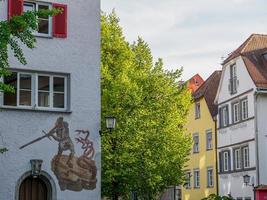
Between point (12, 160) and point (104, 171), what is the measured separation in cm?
737

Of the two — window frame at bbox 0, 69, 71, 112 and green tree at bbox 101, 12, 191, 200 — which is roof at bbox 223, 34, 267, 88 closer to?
green tree at bbox 101, 12, 191, 200

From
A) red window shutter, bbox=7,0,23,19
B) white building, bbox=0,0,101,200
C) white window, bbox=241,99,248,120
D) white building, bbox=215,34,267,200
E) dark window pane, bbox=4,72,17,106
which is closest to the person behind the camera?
white building, bbox=0,0,101,200

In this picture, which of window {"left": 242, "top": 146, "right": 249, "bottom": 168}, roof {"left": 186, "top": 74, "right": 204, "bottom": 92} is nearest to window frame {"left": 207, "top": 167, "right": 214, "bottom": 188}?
window {"left": 242, "top": 146, "right": 249, "bottom": 168}

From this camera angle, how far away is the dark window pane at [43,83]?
23.8 m

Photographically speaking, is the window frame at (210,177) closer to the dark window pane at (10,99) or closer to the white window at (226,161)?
the white window at (226,161)

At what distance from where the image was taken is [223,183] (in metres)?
47.8

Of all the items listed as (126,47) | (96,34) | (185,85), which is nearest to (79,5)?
(96,34)

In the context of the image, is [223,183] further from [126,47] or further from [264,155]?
[126,47]

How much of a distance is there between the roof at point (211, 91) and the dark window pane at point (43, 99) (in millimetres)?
29541

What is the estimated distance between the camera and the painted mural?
930 inches

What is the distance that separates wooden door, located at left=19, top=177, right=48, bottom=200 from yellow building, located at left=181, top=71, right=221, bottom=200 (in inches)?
1104

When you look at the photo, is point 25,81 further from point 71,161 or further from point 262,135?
point 262,135

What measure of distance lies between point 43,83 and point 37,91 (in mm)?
439

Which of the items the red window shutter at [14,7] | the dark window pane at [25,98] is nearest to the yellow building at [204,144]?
the dark window pane at [25,98]
